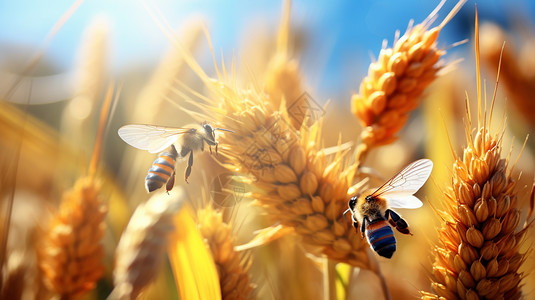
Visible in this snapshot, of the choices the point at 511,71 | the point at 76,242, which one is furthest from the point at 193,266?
the point at 511,71

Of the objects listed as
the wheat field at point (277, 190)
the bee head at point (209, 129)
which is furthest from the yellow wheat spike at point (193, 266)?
the bee head at point (209, 129)

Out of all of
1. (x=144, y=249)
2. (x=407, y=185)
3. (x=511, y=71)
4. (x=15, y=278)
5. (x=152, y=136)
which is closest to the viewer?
(x=144, y=249)

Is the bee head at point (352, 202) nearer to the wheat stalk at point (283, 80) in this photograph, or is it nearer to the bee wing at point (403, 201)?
the bee wing at point (403, 201)

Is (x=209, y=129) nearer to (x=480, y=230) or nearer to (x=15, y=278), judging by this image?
(x=480, y=230)

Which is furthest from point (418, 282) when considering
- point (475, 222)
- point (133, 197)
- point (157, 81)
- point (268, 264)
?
point (157, 81)

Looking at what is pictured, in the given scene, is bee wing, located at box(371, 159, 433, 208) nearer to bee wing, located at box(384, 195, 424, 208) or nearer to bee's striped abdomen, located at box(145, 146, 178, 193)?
bee wing, located at box(384, 195, 424, 208)

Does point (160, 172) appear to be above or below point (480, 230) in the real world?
above
